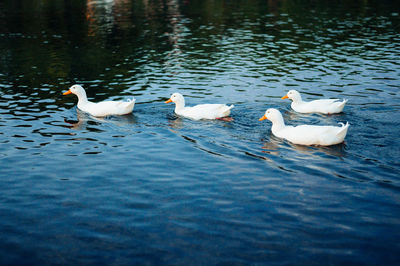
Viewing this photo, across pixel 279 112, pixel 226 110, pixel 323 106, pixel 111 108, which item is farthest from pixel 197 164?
pixel 323 106

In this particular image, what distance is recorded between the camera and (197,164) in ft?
44.5

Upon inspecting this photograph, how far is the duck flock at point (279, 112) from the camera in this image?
14195 mm

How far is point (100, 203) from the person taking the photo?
37.0 feet

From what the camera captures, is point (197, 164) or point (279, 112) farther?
point (279, 112)

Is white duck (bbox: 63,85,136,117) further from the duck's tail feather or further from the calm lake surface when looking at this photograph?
the duck's tail feather

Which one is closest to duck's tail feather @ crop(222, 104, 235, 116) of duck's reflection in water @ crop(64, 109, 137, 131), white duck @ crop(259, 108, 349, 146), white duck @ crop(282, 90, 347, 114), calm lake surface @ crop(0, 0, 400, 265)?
calm lake surface @ crop(0, 0, 400, 265)

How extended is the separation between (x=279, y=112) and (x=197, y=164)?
383cm

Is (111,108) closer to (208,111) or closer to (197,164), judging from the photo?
(208,111)

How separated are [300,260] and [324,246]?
74 cm

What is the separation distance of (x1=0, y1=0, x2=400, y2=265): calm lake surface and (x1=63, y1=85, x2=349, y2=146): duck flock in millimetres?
313

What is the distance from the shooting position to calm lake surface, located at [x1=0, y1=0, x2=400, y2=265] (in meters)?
9.35

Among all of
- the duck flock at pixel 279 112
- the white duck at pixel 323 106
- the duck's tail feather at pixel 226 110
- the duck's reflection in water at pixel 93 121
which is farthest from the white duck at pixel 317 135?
the duck's reflection in water at pixel 93 121

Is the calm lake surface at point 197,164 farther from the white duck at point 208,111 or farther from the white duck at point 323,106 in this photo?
the white duck at point 323,106

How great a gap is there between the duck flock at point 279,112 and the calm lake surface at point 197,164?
31 centimetres
